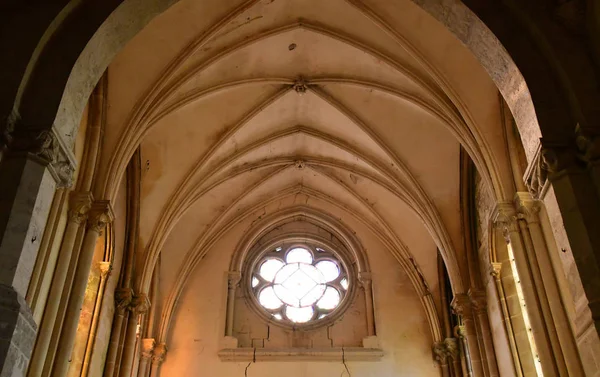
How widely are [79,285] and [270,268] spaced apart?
20.2ft

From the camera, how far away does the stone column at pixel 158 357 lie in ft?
35.0

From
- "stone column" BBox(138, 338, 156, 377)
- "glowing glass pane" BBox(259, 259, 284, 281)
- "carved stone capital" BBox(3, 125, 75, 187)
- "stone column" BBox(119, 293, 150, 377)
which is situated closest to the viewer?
"carved stone capital" BBox(3, 125, 75, 187)

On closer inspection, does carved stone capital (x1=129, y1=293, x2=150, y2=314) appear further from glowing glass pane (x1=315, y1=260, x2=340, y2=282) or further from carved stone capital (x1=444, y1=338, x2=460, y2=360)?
carved stone capital (x1=444, y1=338, x2=460, y2=360)

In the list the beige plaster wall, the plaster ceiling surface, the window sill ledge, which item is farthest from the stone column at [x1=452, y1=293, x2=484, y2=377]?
the window sill ledge

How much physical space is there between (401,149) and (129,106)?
4680 millimetres

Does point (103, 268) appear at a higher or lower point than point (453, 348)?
higher

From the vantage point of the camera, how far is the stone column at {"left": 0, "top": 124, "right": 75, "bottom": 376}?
393 cm

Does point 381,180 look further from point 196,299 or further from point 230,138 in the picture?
point 196,299

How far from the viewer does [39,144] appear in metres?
4.57

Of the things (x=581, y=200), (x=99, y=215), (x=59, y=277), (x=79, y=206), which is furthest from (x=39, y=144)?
(x=581, y=200)

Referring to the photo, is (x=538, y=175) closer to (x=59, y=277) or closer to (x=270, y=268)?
(x=59, y=277)

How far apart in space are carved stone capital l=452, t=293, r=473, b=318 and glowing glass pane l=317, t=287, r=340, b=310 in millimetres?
2989

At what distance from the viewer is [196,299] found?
39.0ft

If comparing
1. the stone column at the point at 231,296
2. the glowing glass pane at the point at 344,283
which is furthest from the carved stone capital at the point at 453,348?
the stone column at the point at 231,296
